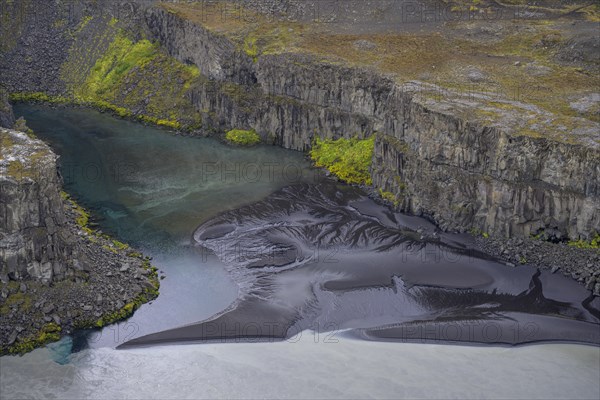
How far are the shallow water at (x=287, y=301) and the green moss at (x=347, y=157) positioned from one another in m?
1.71

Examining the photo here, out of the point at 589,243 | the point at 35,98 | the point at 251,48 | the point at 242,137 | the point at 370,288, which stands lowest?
the point at 370,288

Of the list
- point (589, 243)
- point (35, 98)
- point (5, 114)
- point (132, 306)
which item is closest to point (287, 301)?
point (132, 306)

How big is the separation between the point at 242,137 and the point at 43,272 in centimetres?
2811

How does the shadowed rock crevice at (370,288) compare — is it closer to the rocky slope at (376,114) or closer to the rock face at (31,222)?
the rocky slope at (376,114)

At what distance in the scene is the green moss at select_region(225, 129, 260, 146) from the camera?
64438 mm

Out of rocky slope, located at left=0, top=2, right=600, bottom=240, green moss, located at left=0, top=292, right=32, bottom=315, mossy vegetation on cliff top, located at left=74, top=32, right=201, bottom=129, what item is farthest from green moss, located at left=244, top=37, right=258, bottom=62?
green moss, located at left=0, top=292, right=32, bottom=315

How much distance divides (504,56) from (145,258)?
113 ft

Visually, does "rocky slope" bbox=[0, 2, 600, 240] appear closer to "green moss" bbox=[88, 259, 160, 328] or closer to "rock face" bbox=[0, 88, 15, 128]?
"rock face" bbox=[0, 88, 15, 128]

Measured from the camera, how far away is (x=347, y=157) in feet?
192

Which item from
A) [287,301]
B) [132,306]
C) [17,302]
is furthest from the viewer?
[287,301]

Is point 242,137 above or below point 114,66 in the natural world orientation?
below

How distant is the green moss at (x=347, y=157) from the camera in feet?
187

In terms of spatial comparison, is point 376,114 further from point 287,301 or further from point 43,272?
point 43,272

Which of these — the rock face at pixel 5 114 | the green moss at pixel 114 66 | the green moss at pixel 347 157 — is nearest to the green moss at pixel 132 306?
the green moss at pixel 347 157
